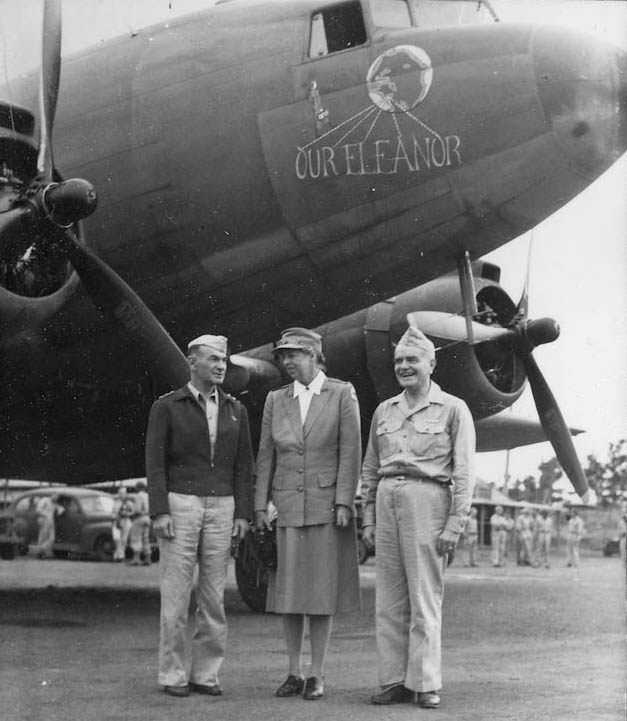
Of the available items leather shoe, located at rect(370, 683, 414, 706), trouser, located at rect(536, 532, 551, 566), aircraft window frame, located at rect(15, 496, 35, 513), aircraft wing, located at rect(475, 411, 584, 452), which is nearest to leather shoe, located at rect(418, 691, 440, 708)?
leather shoe, located at rect(370, 683, 414, 706)

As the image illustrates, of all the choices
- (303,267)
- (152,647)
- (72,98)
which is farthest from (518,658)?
(72,98)

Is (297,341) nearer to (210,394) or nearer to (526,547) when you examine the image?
(210,394)

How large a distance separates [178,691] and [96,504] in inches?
785

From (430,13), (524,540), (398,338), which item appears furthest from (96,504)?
(430,13)

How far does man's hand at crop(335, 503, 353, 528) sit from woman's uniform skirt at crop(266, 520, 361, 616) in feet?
0.19

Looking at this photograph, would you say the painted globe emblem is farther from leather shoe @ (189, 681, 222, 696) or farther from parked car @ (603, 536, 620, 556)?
parked car @ (603, 536, 620, 556)

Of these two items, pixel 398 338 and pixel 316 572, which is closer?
pixel 316 572

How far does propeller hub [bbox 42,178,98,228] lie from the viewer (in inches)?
290

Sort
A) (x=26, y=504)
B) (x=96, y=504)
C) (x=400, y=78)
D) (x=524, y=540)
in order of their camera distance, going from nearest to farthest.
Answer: (x=400, y=78)
(x=96, y=504)
(x=26, y=504)
(x=524, y=540)

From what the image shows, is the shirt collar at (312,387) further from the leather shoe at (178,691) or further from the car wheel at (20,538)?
the car wheel at (20,538)

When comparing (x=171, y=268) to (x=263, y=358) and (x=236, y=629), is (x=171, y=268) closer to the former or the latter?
(x=263, y=358)

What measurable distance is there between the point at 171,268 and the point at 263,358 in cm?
249

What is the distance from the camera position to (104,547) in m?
24.0

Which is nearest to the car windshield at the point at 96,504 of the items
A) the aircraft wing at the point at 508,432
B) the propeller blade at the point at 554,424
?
the aircraft wing at the point at 508,432
